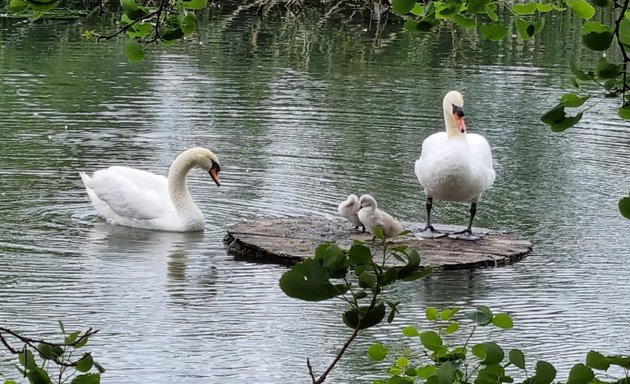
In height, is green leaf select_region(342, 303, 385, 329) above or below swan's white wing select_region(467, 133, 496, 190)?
above

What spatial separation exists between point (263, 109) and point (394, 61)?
19.7 ft

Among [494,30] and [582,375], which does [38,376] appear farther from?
[494,30]

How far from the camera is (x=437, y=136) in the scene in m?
10.5

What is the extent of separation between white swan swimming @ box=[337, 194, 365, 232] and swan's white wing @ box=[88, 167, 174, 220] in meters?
1.60

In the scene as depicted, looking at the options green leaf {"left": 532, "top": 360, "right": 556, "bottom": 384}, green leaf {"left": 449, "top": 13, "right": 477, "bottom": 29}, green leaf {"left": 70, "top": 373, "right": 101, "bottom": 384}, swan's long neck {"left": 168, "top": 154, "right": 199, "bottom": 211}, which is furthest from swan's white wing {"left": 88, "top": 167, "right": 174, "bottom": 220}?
green leaf {"left": 532, "top": 360, "right": 556, "bottom": 384}

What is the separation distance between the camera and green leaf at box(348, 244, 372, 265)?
2350 millimetres

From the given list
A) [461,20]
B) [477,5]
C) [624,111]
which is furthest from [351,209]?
[624,111]

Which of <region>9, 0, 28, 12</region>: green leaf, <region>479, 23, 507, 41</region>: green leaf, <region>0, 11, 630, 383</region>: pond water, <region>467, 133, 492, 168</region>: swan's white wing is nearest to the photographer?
<region>9, 0, 28, 12</region>: green leaf

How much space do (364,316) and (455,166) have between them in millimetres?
7728

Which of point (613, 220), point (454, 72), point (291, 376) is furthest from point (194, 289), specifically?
point (454, 72)

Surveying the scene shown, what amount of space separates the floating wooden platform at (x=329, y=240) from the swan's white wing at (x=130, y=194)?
0.92 m

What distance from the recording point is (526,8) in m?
3.40

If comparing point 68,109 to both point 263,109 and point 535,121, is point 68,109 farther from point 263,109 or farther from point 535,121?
point 535,121

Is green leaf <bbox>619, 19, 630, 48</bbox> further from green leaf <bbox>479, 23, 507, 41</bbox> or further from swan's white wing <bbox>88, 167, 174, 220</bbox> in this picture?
swan's white wing <bbox>88, 167, 174, 220</bbox>
